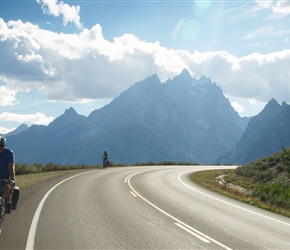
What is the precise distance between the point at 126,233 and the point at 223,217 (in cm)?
437

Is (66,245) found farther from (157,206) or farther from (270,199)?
(270,199)

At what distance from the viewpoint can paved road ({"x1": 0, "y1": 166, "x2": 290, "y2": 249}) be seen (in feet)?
24.1

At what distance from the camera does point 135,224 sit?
9.12 metres

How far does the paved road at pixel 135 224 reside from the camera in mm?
7344

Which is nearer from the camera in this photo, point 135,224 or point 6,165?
point 6,165

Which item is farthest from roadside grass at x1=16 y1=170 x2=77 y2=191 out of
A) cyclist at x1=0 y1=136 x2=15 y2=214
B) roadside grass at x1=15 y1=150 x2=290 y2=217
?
cyclist at x1=0 y1=136 x2=15 y2=214

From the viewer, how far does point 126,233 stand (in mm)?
8078

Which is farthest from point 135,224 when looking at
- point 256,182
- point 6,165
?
point 256,182

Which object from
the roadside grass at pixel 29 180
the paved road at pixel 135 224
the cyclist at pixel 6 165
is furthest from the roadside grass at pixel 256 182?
the cyclist at pixel 6 165

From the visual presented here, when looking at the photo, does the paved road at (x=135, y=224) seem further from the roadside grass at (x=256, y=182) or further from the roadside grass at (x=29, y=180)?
the roadside grass at (x=29, y=180)

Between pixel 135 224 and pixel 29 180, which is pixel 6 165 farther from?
pixel 29 180

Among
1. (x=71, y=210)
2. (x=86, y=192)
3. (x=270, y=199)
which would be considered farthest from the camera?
(x=270, y=199)

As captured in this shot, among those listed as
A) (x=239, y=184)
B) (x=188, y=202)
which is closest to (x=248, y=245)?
(x=188, y=202)

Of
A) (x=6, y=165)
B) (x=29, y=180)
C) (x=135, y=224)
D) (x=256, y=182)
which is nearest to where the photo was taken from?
(x=6, y=165)
